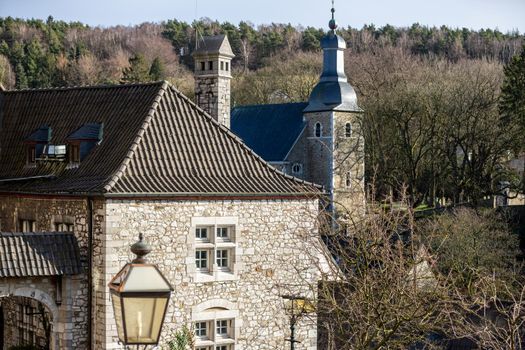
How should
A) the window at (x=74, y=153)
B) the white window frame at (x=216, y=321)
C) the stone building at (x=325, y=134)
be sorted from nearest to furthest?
1. the white window frame at (x=216, y=321)
2. the window at (x=74, y=153)
3. the stone building at (x=325, y=134)

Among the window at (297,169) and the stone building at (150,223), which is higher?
the window at (297,169)

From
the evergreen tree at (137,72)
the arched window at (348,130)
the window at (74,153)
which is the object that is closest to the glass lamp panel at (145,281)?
the window at (74,153)

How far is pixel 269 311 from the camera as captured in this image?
74.3 feet

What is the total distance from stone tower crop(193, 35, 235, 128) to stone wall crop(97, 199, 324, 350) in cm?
478

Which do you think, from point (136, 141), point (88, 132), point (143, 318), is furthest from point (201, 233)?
point (143, 318)

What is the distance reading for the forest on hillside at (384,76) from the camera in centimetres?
4950

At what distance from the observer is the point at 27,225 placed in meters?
23.1

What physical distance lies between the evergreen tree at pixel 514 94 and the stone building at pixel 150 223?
27.2m

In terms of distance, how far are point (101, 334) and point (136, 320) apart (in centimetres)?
1428

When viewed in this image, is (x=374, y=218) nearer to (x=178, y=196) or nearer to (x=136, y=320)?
(x=178, y=196)

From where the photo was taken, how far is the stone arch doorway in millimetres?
20391

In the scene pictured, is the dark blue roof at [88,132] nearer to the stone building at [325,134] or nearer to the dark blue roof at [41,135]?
the dark blue roof at [41,135]

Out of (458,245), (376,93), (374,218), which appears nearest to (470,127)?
(376,93)

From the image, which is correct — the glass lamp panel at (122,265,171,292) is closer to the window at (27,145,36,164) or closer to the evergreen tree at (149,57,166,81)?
the window at (27,145,36,164)
